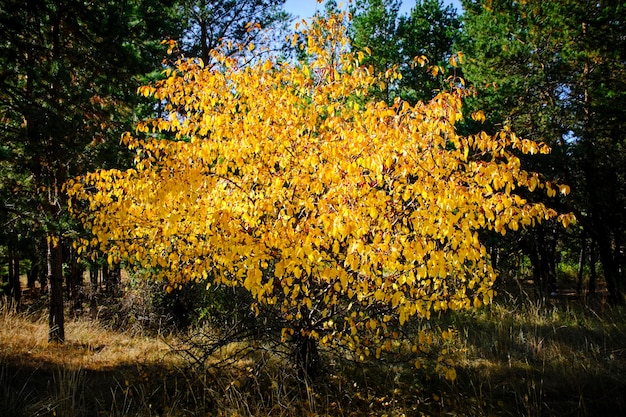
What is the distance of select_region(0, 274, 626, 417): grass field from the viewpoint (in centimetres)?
425

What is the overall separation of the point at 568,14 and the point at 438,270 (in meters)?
7.80

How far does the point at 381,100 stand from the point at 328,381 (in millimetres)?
3449

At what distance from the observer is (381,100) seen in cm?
489

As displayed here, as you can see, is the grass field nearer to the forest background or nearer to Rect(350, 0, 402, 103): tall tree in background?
the forest background

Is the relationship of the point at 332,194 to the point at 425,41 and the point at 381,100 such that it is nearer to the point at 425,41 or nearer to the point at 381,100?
the point at 381,100

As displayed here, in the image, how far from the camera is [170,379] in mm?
5023

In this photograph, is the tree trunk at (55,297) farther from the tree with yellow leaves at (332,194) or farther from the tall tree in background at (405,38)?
the tall tree in background at (405,38)

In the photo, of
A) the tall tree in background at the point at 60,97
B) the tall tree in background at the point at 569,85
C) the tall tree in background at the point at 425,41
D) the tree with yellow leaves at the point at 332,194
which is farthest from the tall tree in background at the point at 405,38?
the tree with yellow leaves at the point at 332,194

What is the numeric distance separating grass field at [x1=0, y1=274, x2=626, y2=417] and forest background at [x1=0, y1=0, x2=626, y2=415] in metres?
0.05

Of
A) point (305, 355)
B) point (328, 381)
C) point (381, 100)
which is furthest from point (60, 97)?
point (328, 381)

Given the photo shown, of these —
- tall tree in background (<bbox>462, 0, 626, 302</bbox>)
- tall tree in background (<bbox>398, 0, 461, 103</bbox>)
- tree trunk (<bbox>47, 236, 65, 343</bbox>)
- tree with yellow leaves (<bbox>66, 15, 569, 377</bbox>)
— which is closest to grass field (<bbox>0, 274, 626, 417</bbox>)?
tree trunk (<bbox>47, 236, 65, 343</bbox>)

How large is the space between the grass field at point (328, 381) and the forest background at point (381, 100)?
0.05m

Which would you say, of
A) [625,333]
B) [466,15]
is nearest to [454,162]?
[625,333]

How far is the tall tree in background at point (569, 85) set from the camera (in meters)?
8.04
